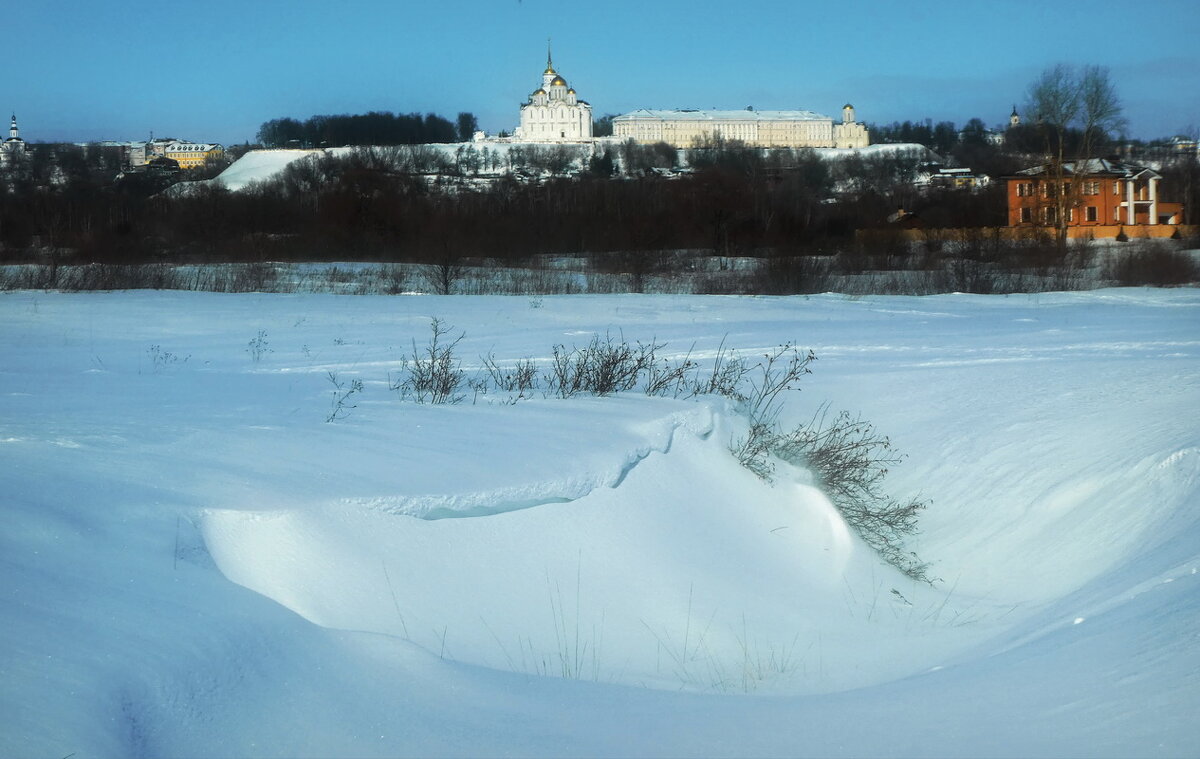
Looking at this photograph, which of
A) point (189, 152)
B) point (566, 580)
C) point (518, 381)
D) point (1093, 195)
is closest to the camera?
point (566, 580)

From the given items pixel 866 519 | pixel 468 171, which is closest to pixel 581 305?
pixel 866 519

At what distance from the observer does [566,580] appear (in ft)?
18.0

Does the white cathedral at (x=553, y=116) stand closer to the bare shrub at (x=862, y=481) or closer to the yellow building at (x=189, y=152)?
the yellow building at (x=189, y=152)

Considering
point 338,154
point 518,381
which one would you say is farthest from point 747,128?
point 518,381

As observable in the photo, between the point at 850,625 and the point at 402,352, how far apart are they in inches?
377

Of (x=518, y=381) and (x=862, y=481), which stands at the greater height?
(x=518, y=381)

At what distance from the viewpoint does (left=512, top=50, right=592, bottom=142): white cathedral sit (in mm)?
136000

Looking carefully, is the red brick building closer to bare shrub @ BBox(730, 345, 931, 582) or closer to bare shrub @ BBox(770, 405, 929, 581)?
bare shrub @ BBox(730, 345, 931, 582)

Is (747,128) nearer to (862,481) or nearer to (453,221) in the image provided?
(453,221)

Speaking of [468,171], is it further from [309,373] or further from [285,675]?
[285,675]

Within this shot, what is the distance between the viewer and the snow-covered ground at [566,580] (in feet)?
12.3

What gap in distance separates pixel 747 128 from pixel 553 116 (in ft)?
92.7

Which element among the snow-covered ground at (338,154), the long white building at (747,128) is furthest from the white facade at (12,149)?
the long white building at (747,128)

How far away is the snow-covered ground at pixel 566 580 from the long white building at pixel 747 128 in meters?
134
